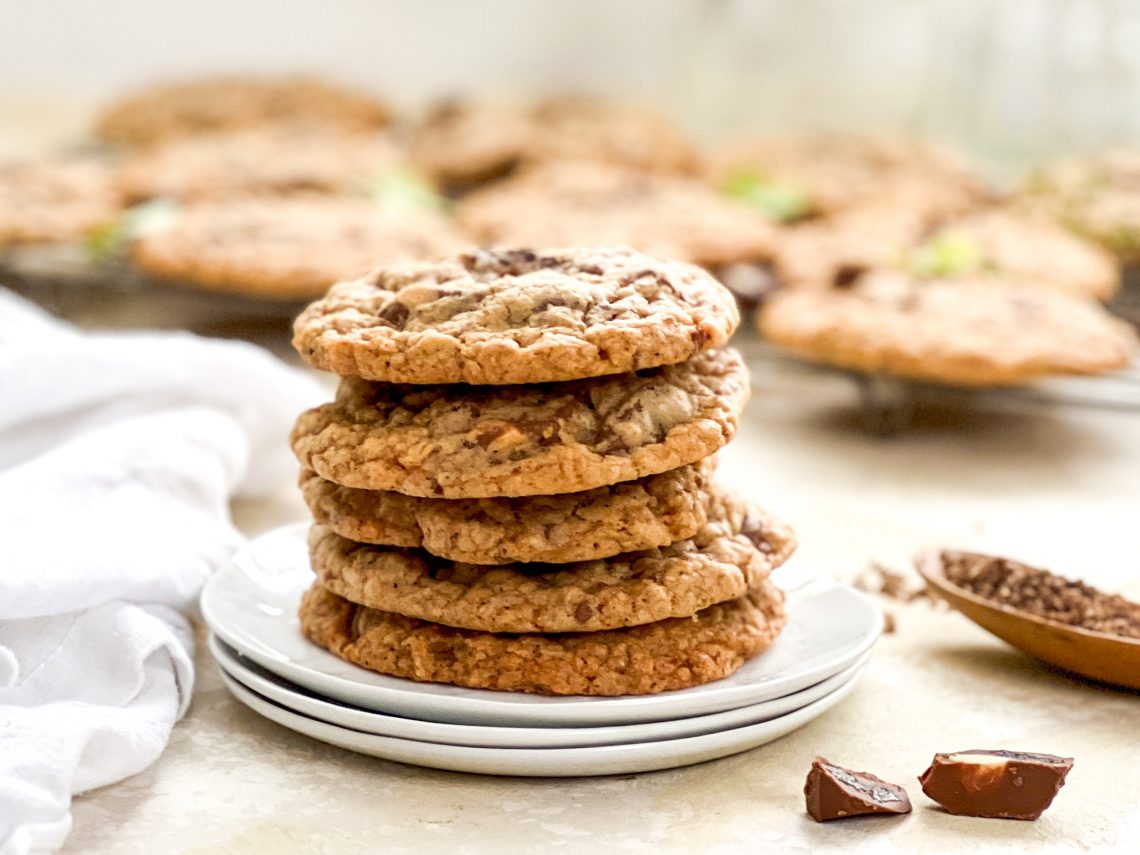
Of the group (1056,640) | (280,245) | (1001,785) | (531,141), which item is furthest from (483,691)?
(531,141)

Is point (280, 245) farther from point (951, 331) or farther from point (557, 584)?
point (557, 584)

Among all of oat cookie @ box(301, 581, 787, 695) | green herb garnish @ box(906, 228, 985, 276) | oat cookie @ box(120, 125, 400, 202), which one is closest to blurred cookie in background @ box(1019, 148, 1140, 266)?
green herb garnish @ box(906, 228, 985, 276)

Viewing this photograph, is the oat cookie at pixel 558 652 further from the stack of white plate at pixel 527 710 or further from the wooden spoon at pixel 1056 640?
the wooden spoon at pixel 1056 640

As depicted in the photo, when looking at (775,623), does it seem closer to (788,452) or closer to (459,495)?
(459,495)

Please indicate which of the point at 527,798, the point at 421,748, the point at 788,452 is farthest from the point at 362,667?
the point at 788,452

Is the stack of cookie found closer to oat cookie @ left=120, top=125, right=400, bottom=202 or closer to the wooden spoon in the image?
the wooden spoon

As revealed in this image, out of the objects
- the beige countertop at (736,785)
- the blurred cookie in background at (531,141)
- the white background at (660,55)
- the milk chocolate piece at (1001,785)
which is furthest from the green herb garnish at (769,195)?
the milk chocolate piece at (1001,785)

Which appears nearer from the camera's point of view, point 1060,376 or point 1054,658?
point 1054,658
